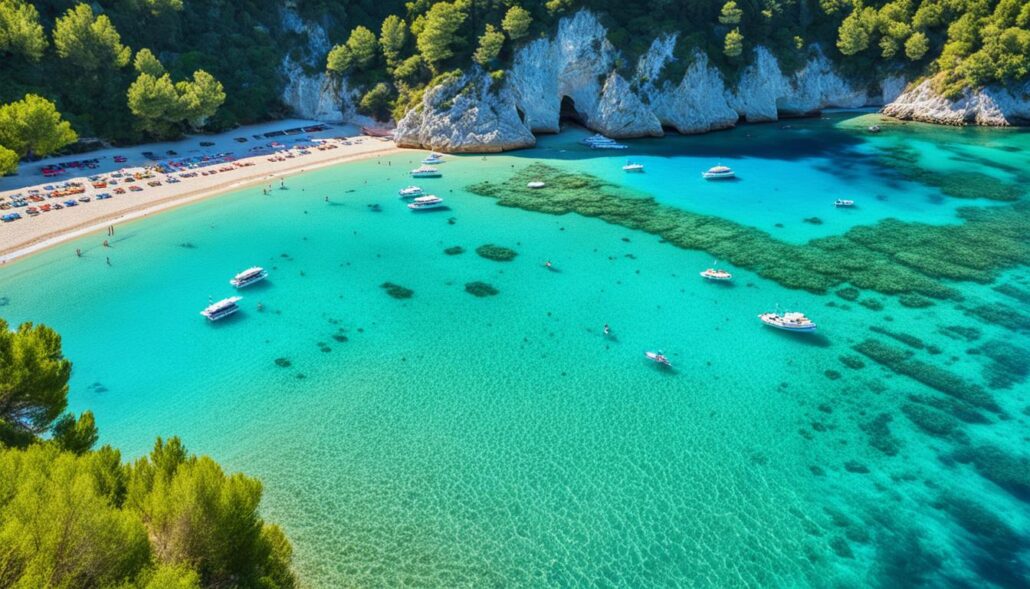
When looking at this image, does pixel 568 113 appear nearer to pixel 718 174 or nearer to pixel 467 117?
pixel 467 117

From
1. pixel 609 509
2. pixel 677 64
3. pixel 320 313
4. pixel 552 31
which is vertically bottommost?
pixel 609 509

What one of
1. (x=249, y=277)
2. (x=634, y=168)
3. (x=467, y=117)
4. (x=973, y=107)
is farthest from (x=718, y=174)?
(x=973, y=107)

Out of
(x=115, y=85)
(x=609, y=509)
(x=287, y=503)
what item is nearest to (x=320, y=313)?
(x=287, y=503)

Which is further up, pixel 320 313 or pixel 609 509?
pixel 320 313

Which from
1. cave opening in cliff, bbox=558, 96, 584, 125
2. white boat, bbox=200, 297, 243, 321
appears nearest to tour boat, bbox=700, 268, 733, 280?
white boat, bbox=200, 297, 243, 321

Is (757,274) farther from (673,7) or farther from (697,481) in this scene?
(673,7)

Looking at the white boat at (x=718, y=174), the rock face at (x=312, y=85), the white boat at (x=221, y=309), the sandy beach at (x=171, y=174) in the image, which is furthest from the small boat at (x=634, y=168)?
the white boat at (x=221, y=309)

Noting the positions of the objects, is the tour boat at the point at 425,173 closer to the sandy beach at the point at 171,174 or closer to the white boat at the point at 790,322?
the sandy beach at the point at 171,174
